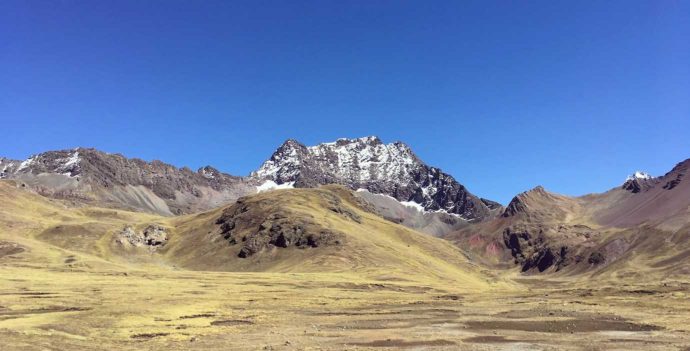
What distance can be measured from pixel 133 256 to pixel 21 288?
11054 cm

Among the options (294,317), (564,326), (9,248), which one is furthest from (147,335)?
(9,248)

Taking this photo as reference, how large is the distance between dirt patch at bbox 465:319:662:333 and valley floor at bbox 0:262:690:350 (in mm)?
106

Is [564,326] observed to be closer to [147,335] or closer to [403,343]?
[403,343]

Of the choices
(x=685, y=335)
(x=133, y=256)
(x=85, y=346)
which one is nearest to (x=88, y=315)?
(x=85, y=346)

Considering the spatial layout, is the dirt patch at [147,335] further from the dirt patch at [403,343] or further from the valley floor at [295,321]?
the dirt patch at [403,343]

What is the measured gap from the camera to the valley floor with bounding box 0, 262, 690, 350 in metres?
43.5

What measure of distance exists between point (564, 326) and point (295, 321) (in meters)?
28.8

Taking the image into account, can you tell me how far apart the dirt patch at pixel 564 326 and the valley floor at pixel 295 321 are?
0.35 feet

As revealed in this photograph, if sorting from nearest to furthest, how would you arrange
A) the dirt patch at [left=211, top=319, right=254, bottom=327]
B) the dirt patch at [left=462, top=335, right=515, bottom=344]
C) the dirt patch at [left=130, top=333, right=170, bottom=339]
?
the dirt patch at [left=462, top=335, right=515, bottom=344] → the dirt patch at [left=130, top=333, right=170, bottom=339] → the dirt patch at [left=211, top=319, right=254, bottom=327]

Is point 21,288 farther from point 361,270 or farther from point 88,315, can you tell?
point 361,270

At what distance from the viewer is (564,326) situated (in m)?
55.8

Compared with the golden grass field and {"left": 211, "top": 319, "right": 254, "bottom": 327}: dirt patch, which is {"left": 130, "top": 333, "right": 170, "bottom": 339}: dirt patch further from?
{"left": 211, "top": 319, "right": 254, "bottom": 327}: dirt patch

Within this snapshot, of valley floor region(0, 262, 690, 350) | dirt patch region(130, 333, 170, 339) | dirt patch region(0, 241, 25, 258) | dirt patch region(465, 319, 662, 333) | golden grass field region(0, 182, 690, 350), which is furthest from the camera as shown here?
dirt patch region(0, 241, 25, 258)

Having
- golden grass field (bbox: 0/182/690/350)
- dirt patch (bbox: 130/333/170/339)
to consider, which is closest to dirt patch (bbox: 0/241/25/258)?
golden grass field (bbox: 0/182/690/350)
